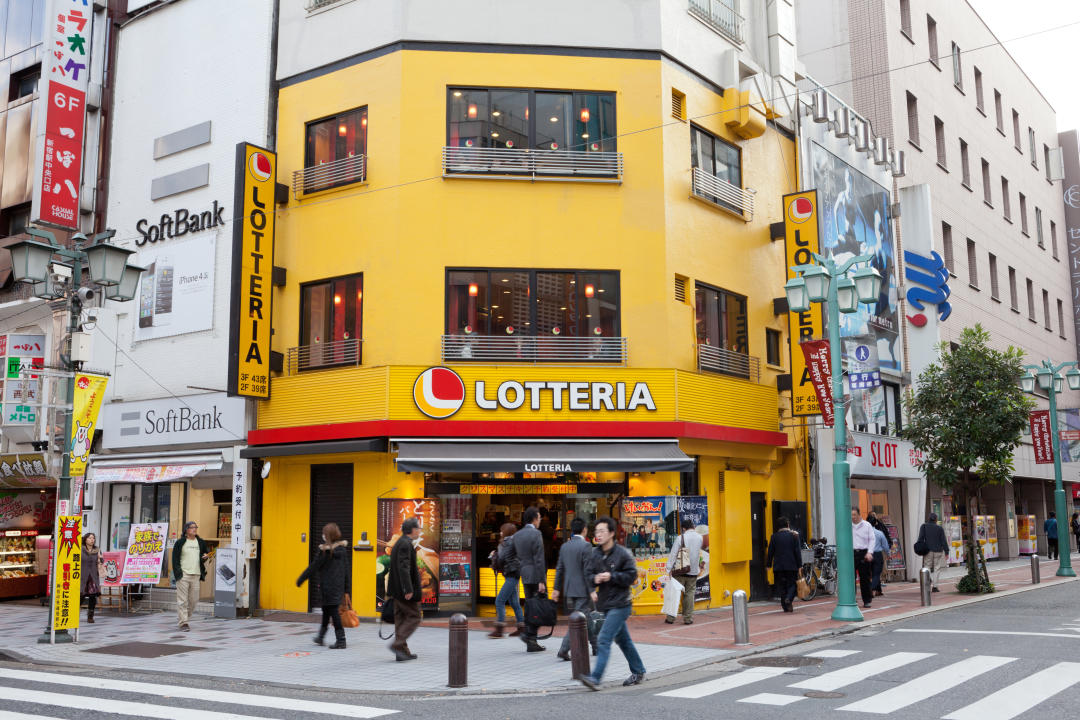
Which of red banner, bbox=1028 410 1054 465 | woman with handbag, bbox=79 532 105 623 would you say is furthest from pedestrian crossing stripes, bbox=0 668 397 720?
red banner, bbox=1028 410 1054 465

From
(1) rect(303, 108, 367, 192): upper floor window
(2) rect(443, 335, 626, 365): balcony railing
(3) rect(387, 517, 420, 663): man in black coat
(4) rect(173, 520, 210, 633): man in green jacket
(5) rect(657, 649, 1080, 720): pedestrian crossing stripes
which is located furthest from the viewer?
(1) rect(303, 108, 367, 192): upper floor window

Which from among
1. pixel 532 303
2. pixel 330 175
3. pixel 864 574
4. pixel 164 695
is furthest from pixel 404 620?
pixel 864 574

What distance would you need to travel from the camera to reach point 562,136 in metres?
17.6

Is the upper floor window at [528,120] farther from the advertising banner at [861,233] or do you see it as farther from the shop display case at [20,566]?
the shop display case at [20,566]

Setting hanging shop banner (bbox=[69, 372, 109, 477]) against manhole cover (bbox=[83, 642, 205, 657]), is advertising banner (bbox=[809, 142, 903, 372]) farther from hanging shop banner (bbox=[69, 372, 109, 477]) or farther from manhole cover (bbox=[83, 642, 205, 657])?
manhole cover (bbox=[83, 642, 205, 657])

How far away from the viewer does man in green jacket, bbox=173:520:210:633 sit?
1576 cm

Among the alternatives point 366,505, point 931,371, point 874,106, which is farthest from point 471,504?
point 874,106

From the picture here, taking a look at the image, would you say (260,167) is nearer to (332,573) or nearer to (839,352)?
(332,573)

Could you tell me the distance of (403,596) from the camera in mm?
12180

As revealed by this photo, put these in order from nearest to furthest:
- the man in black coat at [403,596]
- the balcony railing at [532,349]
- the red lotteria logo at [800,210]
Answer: the man in black coat at [403,596]
the balcony railing at [532,349]
the red lotteria logo at [800,210]

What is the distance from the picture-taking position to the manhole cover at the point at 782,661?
11.4 metres

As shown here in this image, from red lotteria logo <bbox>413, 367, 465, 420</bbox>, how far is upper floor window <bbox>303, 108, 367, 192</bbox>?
4.17 m

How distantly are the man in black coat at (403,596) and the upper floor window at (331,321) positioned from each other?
5.75 m

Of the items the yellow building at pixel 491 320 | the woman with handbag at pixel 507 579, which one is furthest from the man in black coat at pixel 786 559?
the woman with handbag at pixel 507 579
